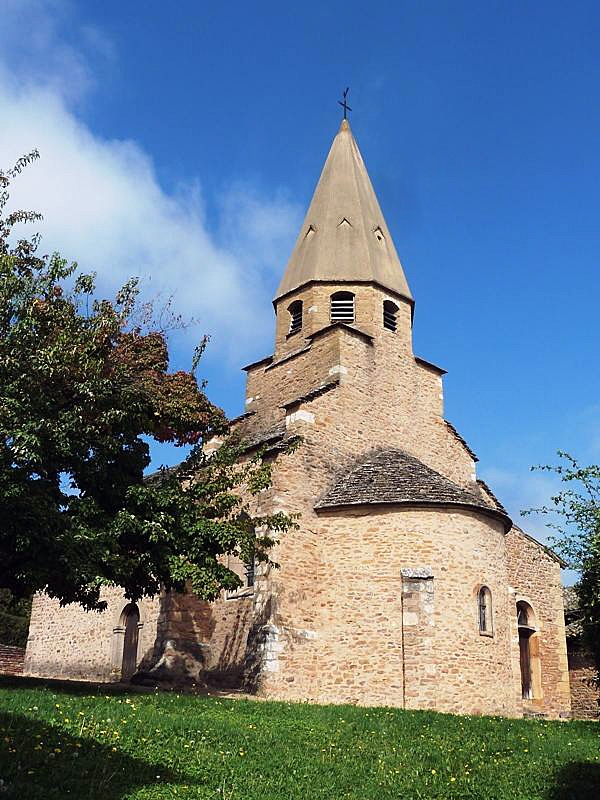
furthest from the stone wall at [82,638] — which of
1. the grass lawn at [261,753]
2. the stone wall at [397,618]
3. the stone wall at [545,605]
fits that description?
the stone wall at [545,605]

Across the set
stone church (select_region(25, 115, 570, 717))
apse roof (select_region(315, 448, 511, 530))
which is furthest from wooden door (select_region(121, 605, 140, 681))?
apse roof (select_region(315, 448, 511, 530))

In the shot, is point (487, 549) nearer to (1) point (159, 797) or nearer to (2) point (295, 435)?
(2) point (295, 435)

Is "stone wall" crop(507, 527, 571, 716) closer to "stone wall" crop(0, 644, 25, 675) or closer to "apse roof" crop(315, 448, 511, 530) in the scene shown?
"apse roof" crop(315, 448, 511, 530)

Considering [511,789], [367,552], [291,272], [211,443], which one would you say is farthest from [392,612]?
[291,272]

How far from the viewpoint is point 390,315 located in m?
26.0

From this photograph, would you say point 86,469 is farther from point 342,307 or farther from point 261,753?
point 342,307

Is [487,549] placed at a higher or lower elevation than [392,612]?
higher

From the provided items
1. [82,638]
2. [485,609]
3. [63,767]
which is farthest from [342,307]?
[63,767]

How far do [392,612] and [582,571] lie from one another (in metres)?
5.61

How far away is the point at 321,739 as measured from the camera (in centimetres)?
1253

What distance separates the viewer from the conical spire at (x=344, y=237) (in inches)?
1020

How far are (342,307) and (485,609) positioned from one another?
10.9 meters

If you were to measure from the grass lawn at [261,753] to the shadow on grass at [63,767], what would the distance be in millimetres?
18

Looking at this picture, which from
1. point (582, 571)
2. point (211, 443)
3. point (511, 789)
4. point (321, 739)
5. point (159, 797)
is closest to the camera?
point (159, 797)
